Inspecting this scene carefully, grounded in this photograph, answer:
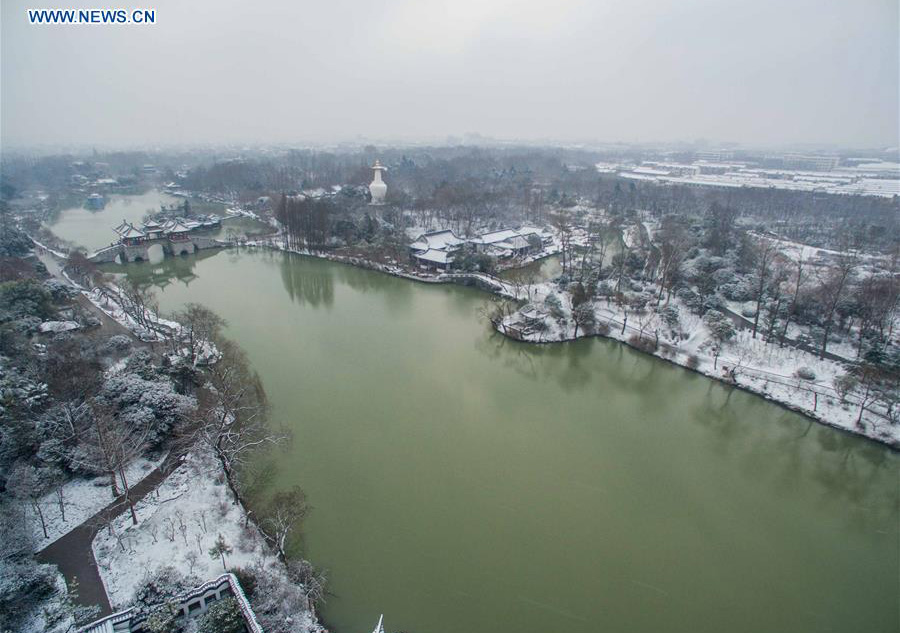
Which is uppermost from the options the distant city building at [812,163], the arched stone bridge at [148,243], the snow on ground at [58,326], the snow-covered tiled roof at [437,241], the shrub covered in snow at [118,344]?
the distant city building at [812,163]

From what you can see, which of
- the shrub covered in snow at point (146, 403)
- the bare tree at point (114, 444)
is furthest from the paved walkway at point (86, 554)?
the shrub covered in snow at point (146, 403)

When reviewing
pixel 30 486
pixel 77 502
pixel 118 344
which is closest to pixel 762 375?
pixel 77 502

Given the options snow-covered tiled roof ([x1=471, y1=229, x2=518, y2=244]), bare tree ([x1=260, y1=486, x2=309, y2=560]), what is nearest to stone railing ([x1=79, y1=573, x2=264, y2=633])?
bare tree ([x1=260, y1=486, x2=309, y2=560])

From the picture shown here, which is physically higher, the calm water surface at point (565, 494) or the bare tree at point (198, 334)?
the bare tree at point (198, 334)

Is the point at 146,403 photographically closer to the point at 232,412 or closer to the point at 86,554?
the point at 232,412

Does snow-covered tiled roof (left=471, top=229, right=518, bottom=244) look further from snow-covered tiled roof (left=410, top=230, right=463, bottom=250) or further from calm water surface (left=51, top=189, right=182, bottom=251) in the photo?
calm water surface (left=51, top=189, right=182, bottom=251)

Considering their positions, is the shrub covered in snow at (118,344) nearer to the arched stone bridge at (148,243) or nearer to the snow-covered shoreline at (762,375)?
the snow-covered shoreline at (762,375)

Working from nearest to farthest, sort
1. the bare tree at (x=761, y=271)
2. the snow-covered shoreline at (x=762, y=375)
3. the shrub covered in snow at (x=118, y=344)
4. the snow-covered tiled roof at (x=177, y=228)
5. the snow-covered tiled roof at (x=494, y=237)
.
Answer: the snow-covered shoreline at (x=762, y=375) → the shrub covered in snow at (x=118, y=344) → the bare tree at (x=761, y=271) → the snow-covered tiled roof at (x=494, y=237) → the snow-covered tiled roof at (x=177, y=228)

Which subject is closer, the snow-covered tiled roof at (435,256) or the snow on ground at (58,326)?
the snow on ground at (58,326)
